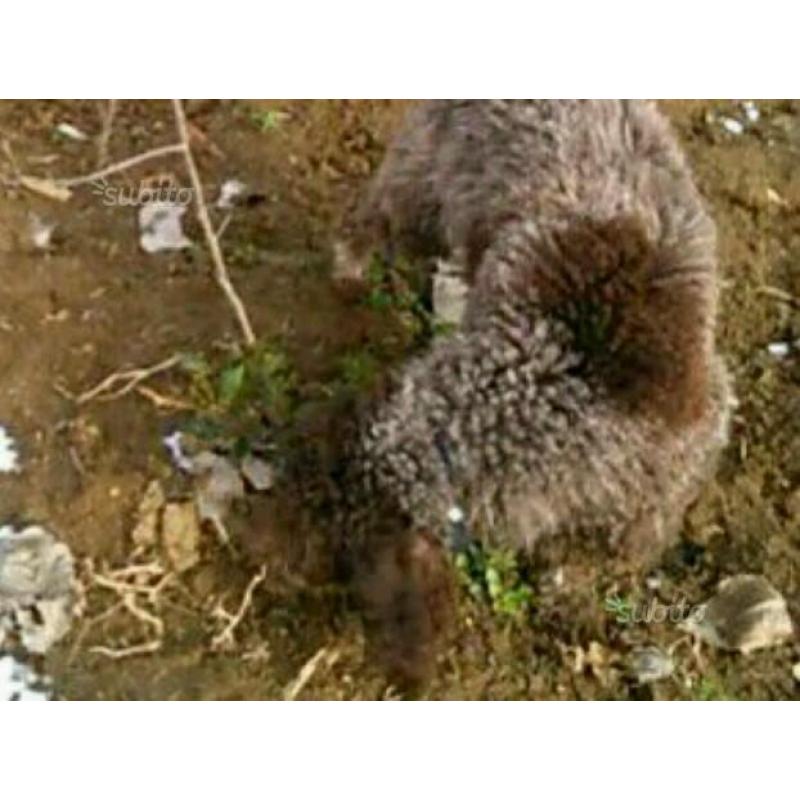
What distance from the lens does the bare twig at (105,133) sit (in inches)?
82.0

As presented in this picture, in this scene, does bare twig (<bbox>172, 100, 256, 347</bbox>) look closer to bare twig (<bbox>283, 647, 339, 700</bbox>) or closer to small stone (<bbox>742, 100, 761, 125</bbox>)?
bare twig (<bbox>283, 647, 339, 700</bbox>)

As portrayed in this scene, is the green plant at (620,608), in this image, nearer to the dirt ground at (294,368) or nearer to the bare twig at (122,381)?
the dirt ground at (294,368)

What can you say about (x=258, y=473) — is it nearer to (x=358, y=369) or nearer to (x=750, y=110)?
(x=358, y=369)

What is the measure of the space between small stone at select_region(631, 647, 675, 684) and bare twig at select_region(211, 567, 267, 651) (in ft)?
1.25

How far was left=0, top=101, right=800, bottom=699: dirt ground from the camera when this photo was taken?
1972 millimetres

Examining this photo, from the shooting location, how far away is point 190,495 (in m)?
2.01

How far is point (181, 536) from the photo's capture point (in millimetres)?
1994

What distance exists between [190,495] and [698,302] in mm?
549

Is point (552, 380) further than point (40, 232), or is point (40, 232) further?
point (40, 232)

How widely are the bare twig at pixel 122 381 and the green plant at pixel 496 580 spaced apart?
1.18 feet

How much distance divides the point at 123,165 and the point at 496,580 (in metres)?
0.58

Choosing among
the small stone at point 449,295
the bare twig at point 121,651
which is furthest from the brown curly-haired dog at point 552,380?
the bare twig at point 121,651

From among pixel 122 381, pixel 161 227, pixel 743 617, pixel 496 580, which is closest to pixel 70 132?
pixel 161 227
